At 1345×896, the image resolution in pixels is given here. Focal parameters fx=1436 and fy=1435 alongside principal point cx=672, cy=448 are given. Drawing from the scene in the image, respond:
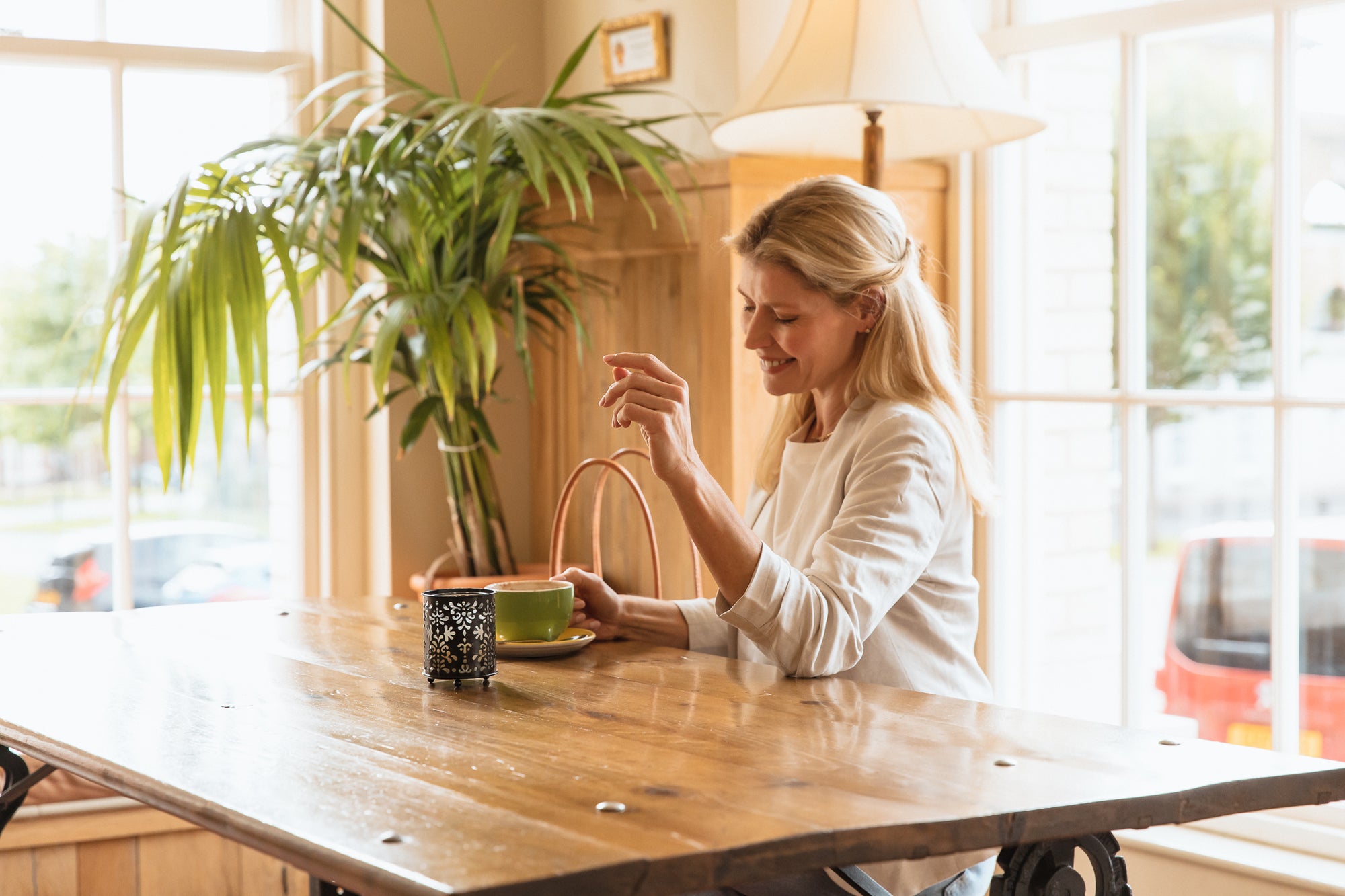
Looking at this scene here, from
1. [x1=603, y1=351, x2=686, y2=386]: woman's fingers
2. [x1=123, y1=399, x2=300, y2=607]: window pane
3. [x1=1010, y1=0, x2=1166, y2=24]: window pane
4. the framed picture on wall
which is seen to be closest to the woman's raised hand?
[x1=603, y1=351, x2=686, y2=386]: woman's fingers

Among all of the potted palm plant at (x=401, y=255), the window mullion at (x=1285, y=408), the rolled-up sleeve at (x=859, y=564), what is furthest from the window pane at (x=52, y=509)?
the window mullion at (x=1285, y=408)

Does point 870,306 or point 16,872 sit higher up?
point 870,306

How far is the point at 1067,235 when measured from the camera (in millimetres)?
2850

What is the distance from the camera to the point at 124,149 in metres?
3.37

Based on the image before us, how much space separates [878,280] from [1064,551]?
1.18 meters

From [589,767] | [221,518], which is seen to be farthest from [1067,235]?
[221,518]

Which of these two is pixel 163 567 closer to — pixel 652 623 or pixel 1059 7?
pixel 652 623

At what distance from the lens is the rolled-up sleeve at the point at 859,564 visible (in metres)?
1.62

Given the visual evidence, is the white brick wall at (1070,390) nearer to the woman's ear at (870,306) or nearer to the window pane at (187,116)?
the woman's ear at (870,306)

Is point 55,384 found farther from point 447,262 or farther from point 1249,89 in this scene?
point 1249,89

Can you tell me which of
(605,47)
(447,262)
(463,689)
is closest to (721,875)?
(463,689)

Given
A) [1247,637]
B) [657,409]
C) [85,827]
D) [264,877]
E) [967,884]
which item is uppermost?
[657,409]

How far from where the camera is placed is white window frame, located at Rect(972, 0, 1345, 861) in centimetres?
244

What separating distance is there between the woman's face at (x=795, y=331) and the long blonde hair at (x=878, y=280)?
0.02 meters
